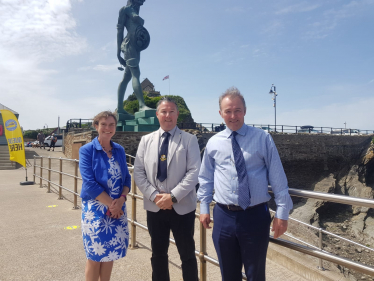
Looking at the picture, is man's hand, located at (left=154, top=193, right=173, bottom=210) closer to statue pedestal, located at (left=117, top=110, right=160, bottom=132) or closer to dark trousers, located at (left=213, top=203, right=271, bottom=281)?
dark trousers, located at (left=213, top=203, right=271, bottom=281)

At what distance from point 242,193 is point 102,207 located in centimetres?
112

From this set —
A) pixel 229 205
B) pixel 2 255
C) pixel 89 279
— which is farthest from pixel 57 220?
pixel 229 205

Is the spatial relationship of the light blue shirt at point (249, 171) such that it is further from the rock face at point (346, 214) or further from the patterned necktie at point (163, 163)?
the rock face at point (346, 214)

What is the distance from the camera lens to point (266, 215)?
1.66 m

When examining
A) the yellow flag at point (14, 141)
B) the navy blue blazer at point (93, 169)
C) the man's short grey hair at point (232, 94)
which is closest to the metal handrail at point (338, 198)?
the man's short grey hair at point (232, 94)

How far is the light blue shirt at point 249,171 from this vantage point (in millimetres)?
1618

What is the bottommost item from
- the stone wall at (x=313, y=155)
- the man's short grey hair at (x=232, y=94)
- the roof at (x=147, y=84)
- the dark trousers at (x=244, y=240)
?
the stone wall at (x=313, y=155)

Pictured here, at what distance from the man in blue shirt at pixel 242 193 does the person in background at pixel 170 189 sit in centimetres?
29

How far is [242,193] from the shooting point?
1647mm

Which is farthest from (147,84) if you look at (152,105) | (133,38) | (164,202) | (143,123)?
(164,202)

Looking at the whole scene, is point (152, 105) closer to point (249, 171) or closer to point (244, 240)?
point (249, 171)

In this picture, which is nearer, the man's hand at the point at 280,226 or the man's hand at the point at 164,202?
the man's hand at the point at 280,226

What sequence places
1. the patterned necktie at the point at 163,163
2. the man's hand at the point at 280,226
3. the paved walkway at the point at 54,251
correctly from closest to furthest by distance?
the man's hand at the point at 280,226, the patterned necktie at the point at 163,163, the paved walkway at the point at 54,251

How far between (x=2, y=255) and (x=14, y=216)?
188cm
